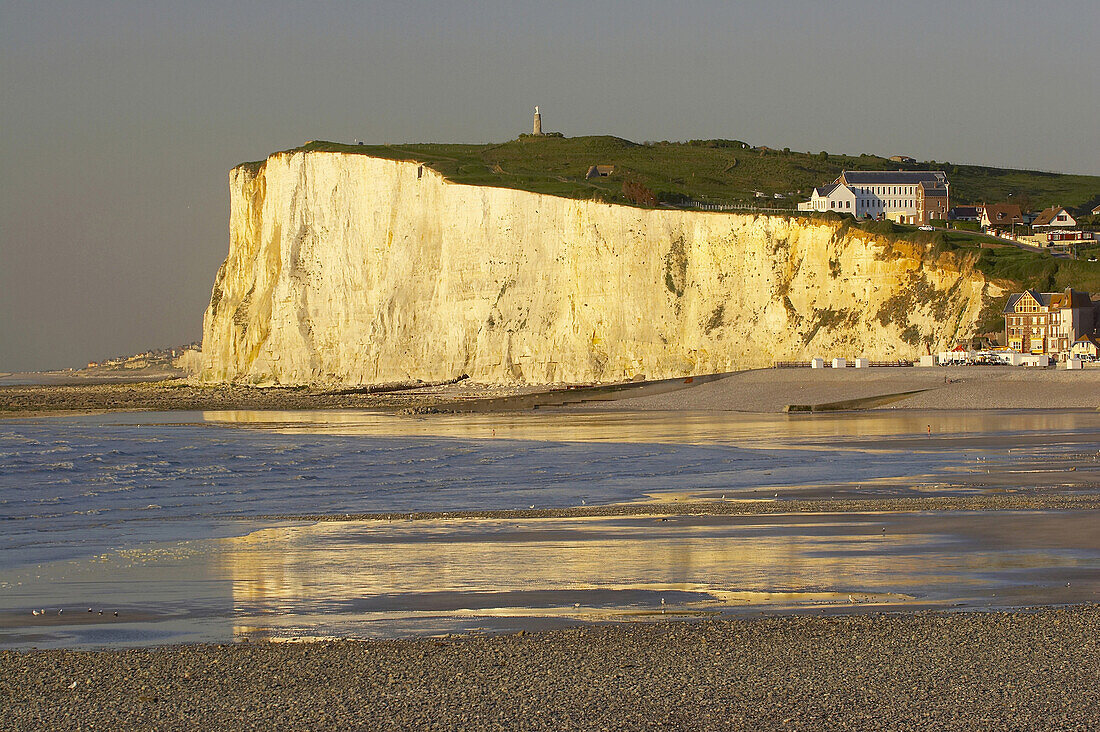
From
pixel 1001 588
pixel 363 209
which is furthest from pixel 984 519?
pixel 363 209

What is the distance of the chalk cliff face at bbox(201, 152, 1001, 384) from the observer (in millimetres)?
52438

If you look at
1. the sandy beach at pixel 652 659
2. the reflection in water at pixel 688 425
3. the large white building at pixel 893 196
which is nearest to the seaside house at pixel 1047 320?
the reflection in water at pixel 688 425

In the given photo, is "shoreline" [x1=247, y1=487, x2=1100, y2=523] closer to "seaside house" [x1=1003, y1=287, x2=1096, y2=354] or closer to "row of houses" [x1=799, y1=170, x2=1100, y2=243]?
"seaside house" [x1=1003, y1=287, x2=1096, y2=354]

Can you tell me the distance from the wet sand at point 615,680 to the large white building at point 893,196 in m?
71.9

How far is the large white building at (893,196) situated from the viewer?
77.9 metres

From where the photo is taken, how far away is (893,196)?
80.3m

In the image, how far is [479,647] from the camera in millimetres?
7754

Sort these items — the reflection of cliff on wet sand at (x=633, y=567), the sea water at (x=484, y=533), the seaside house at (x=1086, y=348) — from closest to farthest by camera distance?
the reflection of cliff on wet sand at (x=633, y=567) → the sea water at (x=484, y=533) → the seaside house at (x=1086, y=348)

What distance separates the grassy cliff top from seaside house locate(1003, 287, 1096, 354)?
22267 millimetres

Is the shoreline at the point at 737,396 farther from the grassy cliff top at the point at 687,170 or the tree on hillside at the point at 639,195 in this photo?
the grassy cliff top at the point at 687,170

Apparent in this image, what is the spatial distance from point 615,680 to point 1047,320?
41.8m

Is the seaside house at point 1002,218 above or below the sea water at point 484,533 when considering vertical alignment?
above

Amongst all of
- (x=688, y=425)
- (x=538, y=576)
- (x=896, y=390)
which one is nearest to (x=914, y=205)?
(x=896, y=390)

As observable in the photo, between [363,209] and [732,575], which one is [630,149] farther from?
[732,575]
